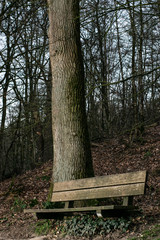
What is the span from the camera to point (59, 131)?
20.9ft

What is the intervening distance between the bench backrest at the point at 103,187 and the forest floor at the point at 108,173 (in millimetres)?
629

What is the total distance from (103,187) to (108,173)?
516 cm

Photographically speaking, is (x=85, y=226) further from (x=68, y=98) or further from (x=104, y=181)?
(x=68, y=98)

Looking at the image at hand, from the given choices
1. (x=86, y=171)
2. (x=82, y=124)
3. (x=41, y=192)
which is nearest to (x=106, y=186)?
(x=86, y=171)

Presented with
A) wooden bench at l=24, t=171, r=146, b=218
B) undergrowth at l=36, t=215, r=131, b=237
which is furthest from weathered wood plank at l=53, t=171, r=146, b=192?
undergrowth at l=36, t=215, r=131, b=237

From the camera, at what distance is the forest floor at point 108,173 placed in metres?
5.10

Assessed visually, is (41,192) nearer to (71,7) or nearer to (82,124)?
(82,124)

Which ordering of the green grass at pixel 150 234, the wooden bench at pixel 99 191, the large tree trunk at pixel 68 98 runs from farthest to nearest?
1. the large tree trunk at pixel 68 98
2. the wooden bench at pixel 99 191
3. the green grass at pixel 150 234

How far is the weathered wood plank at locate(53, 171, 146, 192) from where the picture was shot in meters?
4.72

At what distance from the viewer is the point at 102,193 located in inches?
199

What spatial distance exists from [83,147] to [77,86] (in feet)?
4.40

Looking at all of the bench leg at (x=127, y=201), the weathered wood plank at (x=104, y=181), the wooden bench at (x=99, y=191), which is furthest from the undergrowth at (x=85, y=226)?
the weathered wood plank at (x=104, y=181)

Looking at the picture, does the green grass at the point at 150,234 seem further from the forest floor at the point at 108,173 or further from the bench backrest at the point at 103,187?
the bench backrest at the point at 103,187

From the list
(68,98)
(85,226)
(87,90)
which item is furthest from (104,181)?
(87,90)
